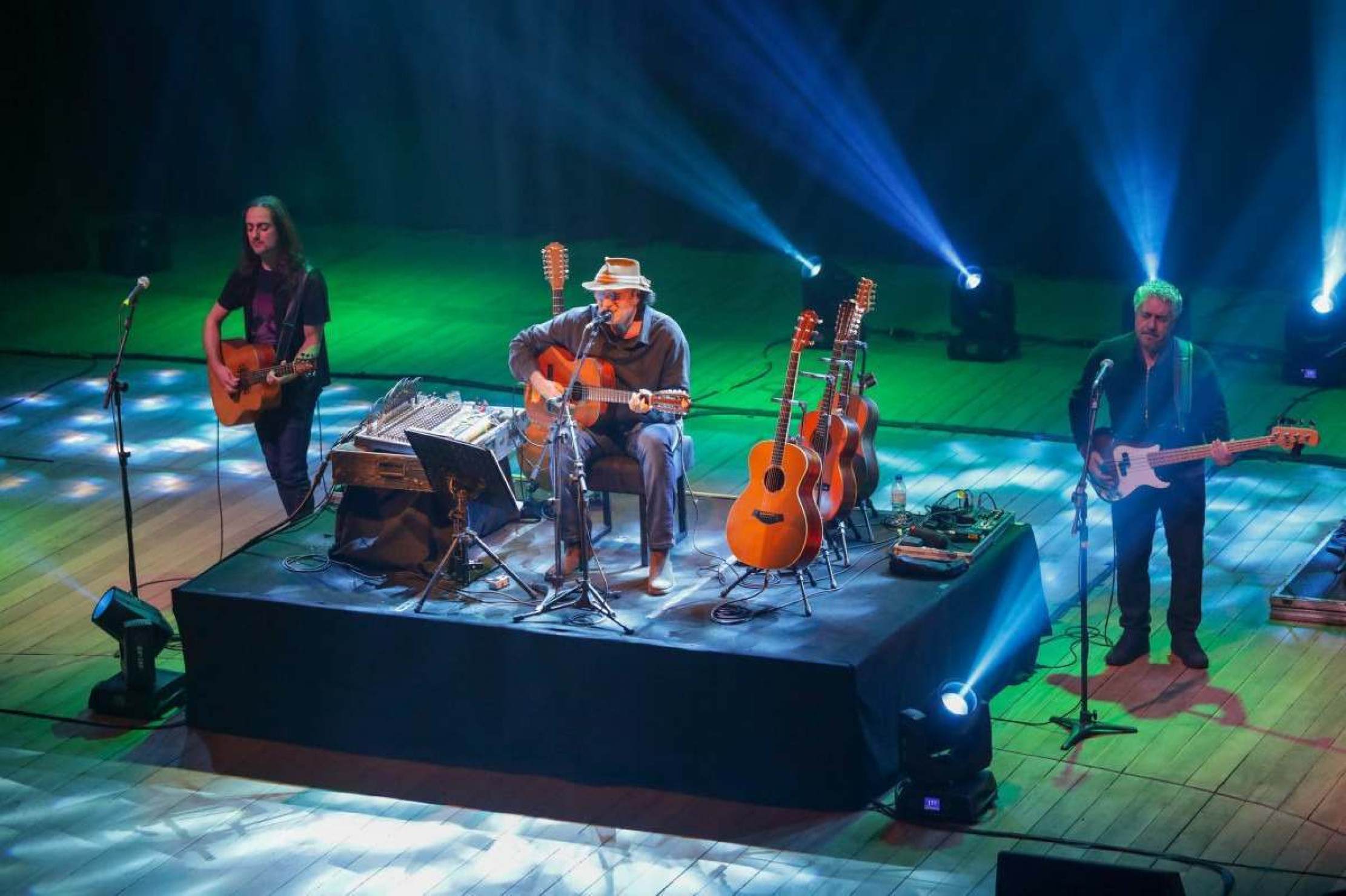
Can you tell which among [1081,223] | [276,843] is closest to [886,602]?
[276,843]

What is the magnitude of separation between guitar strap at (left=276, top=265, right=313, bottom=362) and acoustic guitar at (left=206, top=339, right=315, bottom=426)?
5 centimetres

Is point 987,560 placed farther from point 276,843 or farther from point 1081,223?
point 1081,223

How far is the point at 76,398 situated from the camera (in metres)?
11.6

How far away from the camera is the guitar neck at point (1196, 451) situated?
693cm

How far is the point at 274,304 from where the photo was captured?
27.4 ft

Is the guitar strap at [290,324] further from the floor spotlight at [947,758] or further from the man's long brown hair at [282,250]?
the floor spotlight at [947,758]

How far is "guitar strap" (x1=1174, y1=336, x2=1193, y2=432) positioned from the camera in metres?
7.25

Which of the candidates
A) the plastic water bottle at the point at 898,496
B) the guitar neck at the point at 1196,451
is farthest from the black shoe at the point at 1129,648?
the plastic water bottle at the point at 898,496

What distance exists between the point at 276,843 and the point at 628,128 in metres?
8.79

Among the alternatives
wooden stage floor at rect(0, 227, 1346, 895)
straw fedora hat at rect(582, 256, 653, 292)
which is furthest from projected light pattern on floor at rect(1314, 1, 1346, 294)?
straw fedora hat at rect(582, 256, 653, 292)

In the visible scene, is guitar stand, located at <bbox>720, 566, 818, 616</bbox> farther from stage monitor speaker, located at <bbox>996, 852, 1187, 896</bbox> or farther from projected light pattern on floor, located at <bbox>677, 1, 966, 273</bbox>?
projected light pattern on floor, located at <bbox>677, 1, 966, 273</bbox>

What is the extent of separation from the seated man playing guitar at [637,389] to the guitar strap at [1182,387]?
6.08 ft

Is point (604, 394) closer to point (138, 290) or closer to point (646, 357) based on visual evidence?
point (646, 357)

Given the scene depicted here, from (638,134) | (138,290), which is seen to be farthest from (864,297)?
(638,134)
